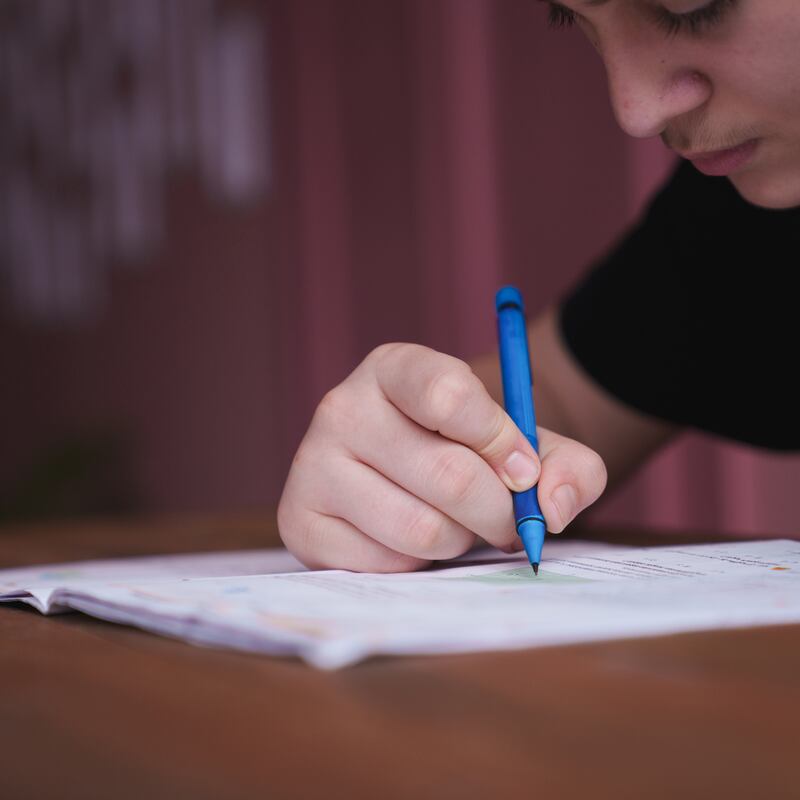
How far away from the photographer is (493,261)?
2.28m

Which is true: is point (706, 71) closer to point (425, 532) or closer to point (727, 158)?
point (727, 158)

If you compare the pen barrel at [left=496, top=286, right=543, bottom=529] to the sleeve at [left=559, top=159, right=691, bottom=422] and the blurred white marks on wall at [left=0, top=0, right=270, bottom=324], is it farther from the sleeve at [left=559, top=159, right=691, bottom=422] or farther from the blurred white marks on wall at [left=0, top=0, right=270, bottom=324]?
the blurred white marks on wall at [left=0, top=0, right=270, bottom=324]

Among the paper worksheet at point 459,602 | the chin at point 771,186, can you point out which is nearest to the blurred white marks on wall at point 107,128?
the chin at point 771,186

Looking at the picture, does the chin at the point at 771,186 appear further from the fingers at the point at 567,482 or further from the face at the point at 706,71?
the fingers at the point at 567,482

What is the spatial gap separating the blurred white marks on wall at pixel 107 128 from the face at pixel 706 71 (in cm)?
246

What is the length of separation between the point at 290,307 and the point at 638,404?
6.52 ft

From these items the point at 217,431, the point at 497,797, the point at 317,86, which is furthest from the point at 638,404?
the point at 217,431

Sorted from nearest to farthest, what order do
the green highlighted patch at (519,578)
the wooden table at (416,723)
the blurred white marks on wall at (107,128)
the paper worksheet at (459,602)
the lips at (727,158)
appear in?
the wooden table at (416,723)
the paper worksheet at (459,602)
the green highlighted patch at (519,578)
the lips at (727,158)
the blurred white marks on wall at (107,128)

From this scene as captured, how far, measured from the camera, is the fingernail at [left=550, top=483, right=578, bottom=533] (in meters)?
0.61

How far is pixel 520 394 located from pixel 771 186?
26 centimetres

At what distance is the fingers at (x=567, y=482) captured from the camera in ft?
2.01

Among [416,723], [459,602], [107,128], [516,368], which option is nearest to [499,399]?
[516,368]

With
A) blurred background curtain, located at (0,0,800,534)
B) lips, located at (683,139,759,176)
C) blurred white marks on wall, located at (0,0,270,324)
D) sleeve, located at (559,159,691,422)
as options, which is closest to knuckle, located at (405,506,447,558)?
lips, located at (683,139,759,176)

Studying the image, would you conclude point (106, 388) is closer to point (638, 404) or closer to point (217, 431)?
point (217, 431)
